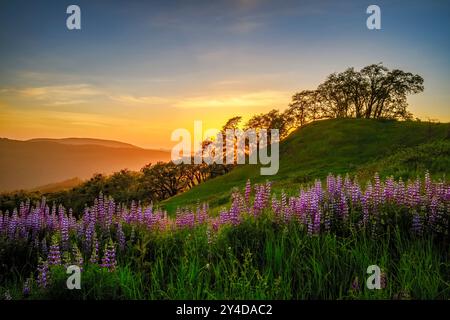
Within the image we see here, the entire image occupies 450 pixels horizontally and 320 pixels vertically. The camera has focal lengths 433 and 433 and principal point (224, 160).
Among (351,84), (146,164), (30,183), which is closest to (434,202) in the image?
(30,183)

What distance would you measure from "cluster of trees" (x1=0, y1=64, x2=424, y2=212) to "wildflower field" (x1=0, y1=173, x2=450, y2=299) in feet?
160

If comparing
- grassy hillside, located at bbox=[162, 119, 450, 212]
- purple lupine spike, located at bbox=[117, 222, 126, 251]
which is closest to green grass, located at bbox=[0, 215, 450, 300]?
purple lupine spike, located at bbox=[117, 222, 126, 251]

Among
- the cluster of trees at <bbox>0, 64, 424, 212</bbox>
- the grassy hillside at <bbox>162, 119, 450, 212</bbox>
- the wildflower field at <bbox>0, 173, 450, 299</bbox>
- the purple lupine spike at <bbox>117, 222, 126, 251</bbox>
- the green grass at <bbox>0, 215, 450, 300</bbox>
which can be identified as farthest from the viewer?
the cluster of trees at <bbox>0, 64, 424, 212</bbox>

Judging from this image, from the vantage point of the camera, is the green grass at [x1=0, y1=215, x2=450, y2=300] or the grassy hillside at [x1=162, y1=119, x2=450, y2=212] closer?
the green grass at [x1=0, y1=215, x2=450, y2=300]

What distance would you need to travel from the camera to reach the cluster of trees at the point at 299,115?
6106cm

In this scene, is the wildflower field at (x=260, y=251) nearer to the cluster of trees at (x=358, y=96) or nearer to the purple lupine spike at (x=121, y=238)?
the purple lupine spike at (x=121, y=238)

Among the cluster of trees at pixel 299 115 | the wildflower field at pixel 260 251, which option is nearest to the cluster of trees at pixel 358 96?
the cluster of trees at pixel 299 115

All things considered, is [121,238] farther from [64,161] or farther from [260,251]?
[64,161]

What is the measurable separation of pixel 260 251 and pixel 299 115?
207 feet

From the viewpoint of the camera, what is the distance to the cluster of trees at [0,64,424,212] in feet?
200

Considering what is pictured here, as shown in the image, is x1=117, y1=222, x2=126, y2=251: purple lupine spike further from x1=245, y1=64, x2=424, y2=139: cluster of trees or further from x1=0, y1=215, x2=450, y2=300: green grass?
x1=245, y1=64, x2=424, y2=139: cluster of trees

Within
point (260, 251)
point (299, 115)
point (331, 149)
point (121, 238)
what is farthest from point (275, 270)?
point (299, 115)

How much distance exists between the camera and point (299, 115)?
68188mm
